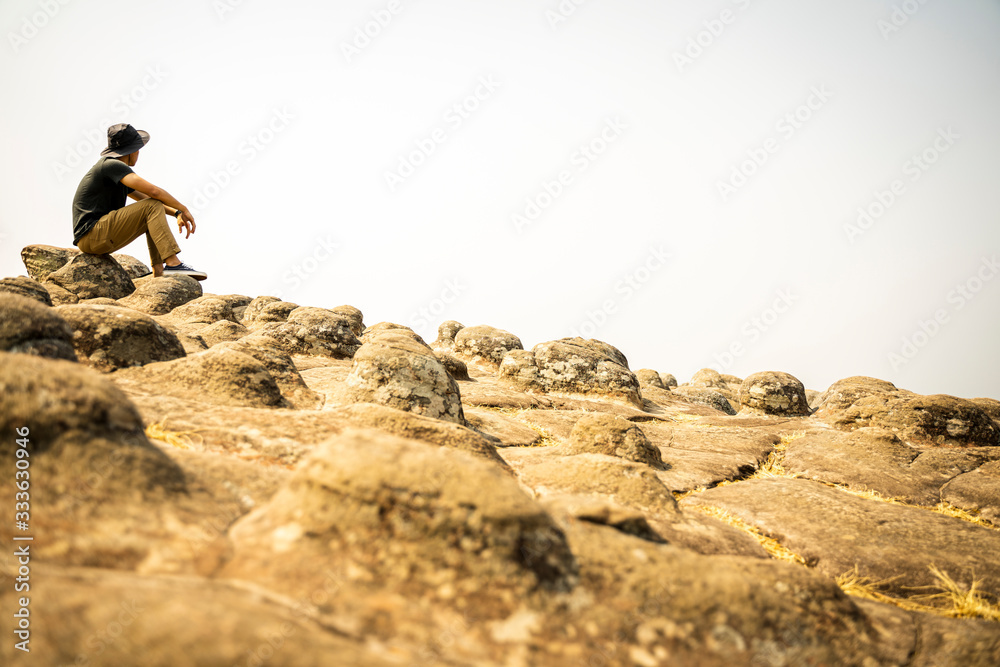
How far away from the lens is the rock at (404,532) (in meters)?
2.46

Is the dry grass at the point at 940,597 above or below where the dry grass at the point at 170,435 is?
above

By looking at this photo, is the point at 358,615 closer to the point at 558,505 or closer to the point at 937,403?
the point at 558,505

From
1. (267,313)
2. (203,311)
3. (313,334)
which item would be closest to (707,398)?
(313,334)

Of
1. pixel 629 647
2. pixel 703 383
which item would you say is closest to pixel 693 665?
pixel 629 647

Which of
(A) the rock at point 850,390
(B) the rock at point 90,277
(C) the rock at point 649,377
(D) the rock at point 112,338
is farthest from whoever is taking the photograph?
(C) the rock at point 649,377

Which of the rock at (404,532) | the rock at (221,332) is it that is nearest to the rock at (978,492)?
the rock at (404,532)

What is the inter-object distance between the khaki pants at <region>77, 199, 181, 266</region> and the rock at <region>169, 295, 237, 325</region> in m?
6.05

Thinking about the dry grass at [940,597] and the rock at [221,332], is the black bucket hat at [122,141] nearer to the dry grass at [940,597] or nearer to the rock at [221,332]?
the rock at [221,332]

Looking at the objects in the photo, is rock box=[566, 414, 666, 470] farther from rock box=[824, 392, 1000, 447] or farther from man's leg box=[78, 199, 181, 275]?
rock box=[824, 392, 1000, 447]

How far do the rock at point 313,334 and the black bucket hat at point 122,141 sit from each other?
654 cm

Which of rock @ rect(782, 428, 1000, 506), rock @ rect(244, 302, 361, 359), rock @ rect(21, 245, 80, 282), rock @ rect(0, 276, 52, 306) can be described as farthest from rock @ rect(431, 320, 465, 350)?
rock @ rect(782, 428, 1000, 506)

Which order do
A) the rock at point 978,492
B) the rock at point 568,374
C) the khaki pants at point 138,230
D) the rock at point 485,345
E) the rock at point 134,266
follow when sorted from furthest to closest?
the rock at point 134,266
the rock at point 485,345
the rock at point 568,374
the khaki pants at point 138,230
the rock at point 978,492

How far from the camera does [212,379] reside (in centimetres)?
574

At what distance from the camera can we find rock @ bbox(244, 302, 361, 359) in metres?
14.3
